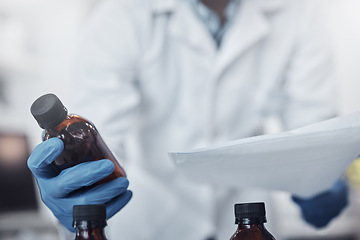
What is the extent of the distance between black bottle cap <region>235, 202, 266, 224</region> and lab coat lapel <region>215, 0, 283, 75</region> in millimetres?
788

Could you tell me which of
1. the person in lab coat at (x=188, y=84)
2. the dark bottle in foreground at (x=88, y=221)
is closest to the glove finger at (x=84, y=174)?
the dark bottle in foreground at (x=88, y=221)

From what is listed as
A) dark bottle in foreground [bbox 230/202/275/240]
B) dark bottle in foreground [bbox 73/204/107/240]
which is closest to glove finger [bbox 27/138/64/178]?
dark bottle in foreground [bbox 73/204/107/240]

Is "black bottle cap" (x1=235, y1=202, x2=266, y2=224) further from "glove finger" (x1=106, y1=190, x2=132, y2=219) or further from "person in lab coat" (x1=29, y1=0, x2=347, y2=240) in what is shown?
"person in lab coat" (x1=29, y1=0, x2=347, y2=240)

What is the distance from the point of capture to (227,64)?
131 centimetres

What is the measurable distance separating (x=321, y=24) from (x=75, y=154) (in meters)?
1.02

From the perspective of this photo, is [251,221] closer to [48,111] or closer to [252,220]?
[252,220]

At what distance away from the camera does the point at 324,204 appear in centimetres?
108

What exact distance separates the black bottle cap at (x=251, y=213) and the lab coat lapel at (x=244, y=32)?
2.59 ft

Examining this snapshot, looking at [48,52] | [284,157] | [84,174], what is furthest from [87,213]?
[48,52]

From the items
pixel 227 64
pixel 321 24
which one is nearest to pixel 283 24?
pixel 321 24

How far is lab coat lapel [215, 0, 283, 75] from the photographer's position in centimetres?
130

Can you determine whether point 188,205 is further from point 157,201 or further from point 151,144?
point 151,144

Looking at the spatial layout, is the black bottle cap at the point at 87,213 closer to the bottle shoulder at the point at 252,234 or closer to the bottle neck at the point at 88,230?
the bottle neck at the point at 88,230

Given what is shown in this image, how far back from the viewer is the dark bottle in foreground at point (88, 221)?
52 cm
